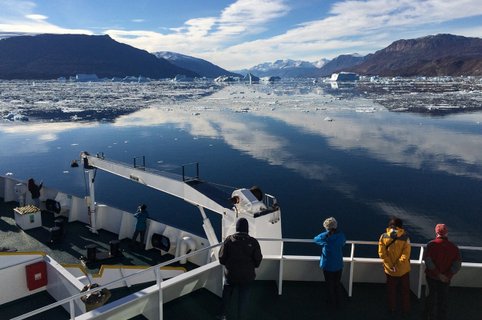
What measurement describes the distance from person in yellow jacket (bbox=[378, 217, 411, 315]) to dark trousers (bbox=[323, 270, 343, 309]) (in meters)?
0.72

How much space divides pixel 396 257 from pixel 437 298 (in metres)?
0.75

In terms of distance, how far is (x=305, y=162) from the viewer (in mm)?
29234

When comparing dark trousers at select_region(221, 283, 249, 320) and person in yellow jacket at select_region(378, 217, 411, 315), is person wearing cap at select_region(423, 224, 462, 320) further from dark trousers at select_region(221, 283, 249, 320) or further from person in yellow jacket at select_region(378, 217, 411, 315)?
dark trousers at select_region(221, 283, 249, 320)

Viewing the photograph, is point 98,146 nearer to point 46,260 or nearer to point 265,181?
point 265,181

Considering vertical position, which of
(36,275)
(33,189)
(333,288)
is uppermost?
(333,288)

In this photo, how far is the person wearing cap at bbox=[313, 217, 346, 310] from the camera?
5332mm

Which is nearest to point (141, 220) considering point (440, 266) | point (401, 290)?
point (401, 290)

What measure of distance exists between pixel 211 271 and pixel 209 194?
3.34 m

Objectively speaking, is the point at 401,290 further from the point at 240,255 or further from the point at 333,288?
the point at 240,255

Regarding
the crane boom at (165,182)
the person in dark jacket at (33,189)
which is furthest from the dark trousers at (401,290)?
the person in dark jacket at (33,189)

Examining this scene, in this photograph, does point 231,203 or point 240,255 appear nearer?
point 240,255

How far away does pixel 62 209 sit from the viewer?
13.5 meters

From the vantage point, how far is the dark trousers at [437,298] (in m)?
5.09

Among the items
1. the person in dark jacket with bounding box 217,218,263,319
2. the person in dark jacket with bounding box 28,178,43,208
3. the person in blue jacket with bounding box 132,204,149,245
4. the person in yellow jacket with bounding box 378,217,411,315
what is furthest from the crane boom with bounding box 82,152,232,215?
the person in yellow jacket with bounding box 378,217,411,315
